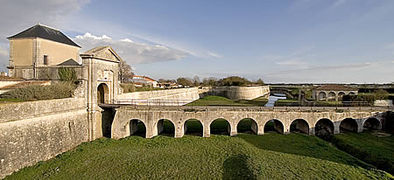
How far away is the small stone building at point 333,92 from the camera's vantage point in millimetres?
39312

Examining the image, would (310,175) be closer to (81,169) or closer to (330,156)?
(330,156)

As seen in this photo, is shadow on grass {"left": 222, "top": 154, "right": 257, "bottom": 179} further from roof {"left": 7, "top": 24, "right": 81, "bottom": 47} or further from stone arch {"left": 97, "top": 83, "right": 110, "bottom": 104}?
roof {"left": 7, "top": 24, "right": 81, "bottom": 47}

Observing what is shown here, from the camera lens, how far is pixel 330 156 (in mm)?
14586

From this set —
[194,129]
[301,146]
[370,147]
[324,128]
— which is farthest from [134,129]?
[370,147]

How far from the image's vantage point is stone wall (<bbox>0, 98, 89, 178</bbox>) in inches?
478

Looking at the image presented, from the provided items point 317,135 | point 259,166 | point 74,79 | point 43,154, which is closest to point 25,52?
point 74,79

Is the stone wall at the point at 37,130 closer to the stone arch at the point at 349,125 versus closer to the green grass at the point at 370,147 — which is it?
the green grass at the point at 370,147

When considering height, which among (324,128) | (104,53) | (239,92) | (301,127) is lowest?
(324,128)

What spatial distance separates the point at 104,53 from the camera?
2034cm

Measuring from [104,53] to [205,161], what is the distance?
14.3 meters

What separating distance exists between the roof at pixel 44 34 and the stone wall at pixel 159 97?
29.9 feet

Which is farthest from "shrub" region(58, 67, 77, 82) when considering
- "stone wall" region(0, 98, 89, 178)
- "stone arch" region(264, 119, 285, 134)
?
"stone arch" region(264, 119, 285, 134)

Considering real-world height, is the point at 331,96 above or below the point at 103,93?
below

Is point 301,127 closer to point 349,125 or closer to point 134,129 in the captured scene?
point 349,125
